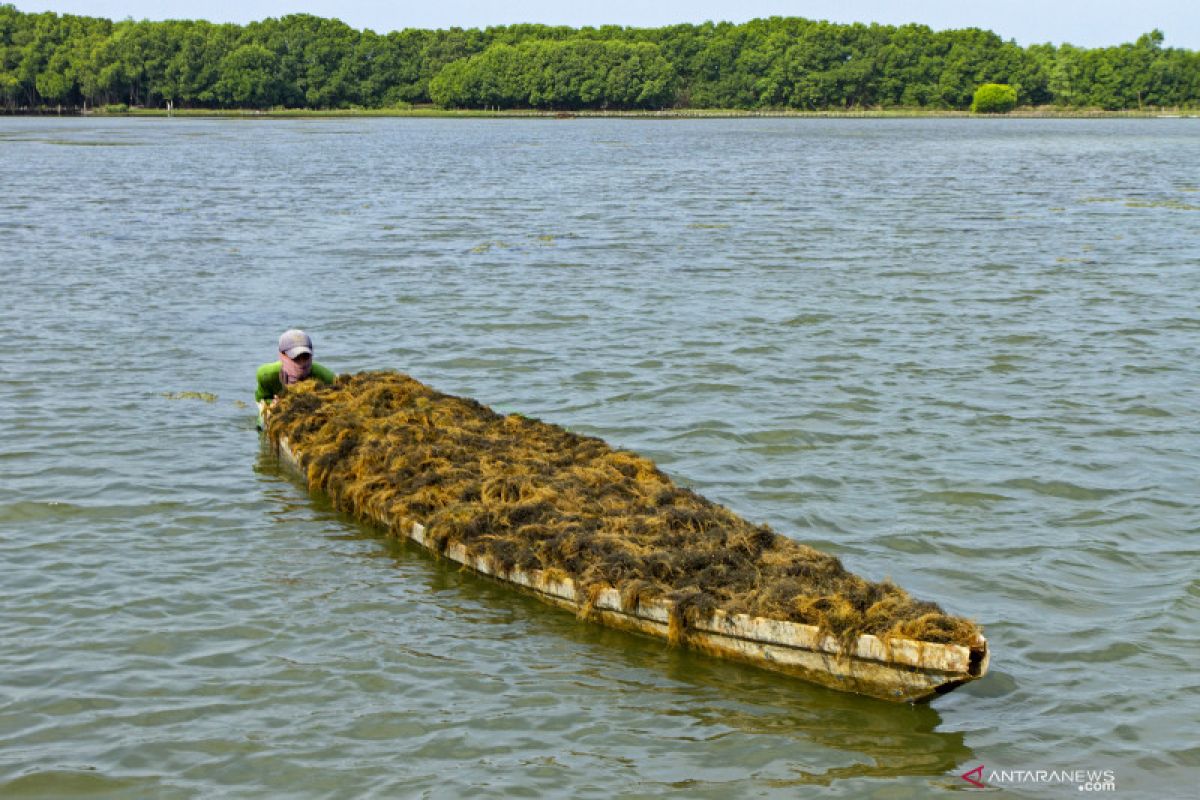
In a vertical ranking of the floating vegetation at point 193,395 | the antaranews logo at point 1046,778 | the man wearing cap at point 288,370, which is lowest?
the antaranews logo at point 1046,778

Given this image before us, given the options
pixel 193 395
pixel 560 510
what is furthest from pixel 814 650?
pixel 193 395

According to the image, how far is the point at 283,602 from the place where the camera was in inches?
496

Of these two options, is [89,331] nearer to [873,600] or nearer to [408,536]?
[408,536]

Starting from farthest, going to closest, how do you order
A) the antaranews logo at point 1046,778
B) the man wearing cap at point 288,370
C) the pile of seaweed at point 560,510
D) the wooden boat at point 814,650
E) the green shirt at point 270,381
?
the green shirt at point 270,381
the man wearing cap at point 288,370
the pile of seaweed at point 560,510
the wooden boat at point 814,650
the antaranews logo at point 1046,778

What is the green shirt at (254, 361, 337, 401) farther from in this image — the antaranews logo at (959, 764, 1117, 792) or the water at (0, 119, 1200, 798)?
the antaranews logo at (959, 764, 1117, 792)

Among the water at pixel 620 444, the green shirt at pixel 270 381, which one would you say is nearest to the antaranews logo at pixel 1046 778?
the water at pixel 620 444

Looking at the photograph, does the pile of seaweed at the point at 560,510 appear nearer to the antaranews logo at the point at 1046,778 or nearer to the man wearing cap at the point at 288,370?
the man wearing cap at the point at 288,370

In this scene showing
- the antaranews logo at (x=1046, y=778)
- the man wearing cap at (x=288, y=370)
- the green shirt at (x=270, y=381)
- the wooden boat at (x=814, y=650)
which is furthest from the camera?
the green shirt at (x=270, y=381)

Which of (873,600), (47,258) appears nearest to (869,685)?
(873,600)

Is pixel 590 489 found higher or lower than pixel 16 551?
higher

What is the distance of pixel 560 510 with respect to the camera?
43.6ft

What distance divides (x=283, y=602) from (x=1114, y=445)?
11.0m

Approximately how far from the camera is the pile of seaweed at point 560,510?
1084 cm

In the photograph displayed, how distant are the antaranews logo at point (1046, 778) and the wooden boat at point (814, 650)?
2.30ft
